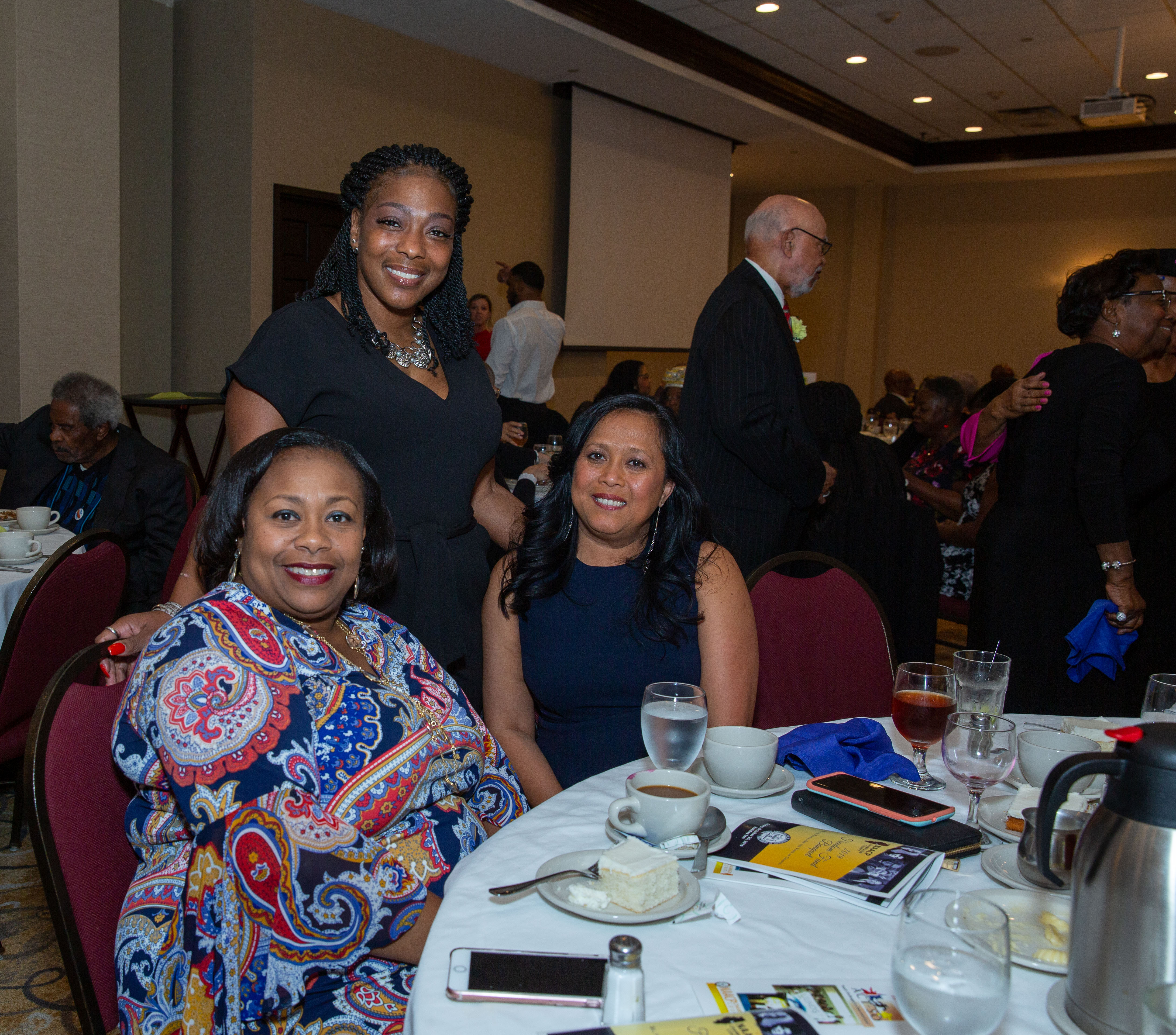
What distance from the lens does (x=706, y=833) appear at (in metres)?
1.18

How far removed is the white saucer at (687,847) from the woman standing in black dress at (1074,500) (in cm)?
201

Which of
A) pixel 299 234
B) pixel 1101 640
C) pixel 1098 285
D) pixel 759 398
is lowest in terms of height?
pixel 1101 640

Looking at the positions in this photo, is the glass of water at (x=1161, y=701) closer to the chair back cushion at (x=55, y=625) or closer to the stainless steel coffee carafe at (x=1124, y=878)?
the stainless steel coffee carafe at (x=1124, y=878)

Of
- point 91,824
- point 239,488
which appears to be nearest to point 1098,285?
point 239,488

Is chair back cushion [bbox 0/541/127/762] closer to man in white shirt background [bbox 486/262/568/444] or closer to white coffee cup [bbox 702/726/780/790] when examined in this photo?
white coffee cup [bbox 702/726/780/790]

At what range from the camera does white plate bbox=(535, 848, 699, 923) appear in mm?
975

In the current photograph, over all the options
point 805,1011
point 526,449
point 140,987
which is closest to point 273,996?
point 140,987

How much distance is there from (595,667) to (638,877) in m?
0.81

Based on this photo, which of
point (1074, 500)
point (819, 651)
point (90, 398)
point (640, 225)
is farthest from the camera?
point (640, 225)

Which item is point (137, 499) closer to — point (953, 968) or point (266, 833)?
point (266, 833)

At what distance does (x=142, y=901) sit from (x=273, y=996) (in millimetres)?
206

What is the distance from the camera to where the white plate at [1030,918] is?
927 mm

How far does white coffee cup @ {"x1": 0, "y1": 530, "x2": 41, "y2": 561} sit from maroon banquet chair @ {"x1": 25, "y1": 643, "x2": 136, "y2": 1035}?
1699mm

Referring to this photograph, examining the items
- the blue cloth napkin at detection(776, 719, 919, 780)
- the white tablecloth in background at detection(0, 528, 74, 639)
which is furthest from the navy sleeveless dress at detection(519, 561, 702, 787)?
the white tablecloth in background at detection(0, 528, 74, 639)
